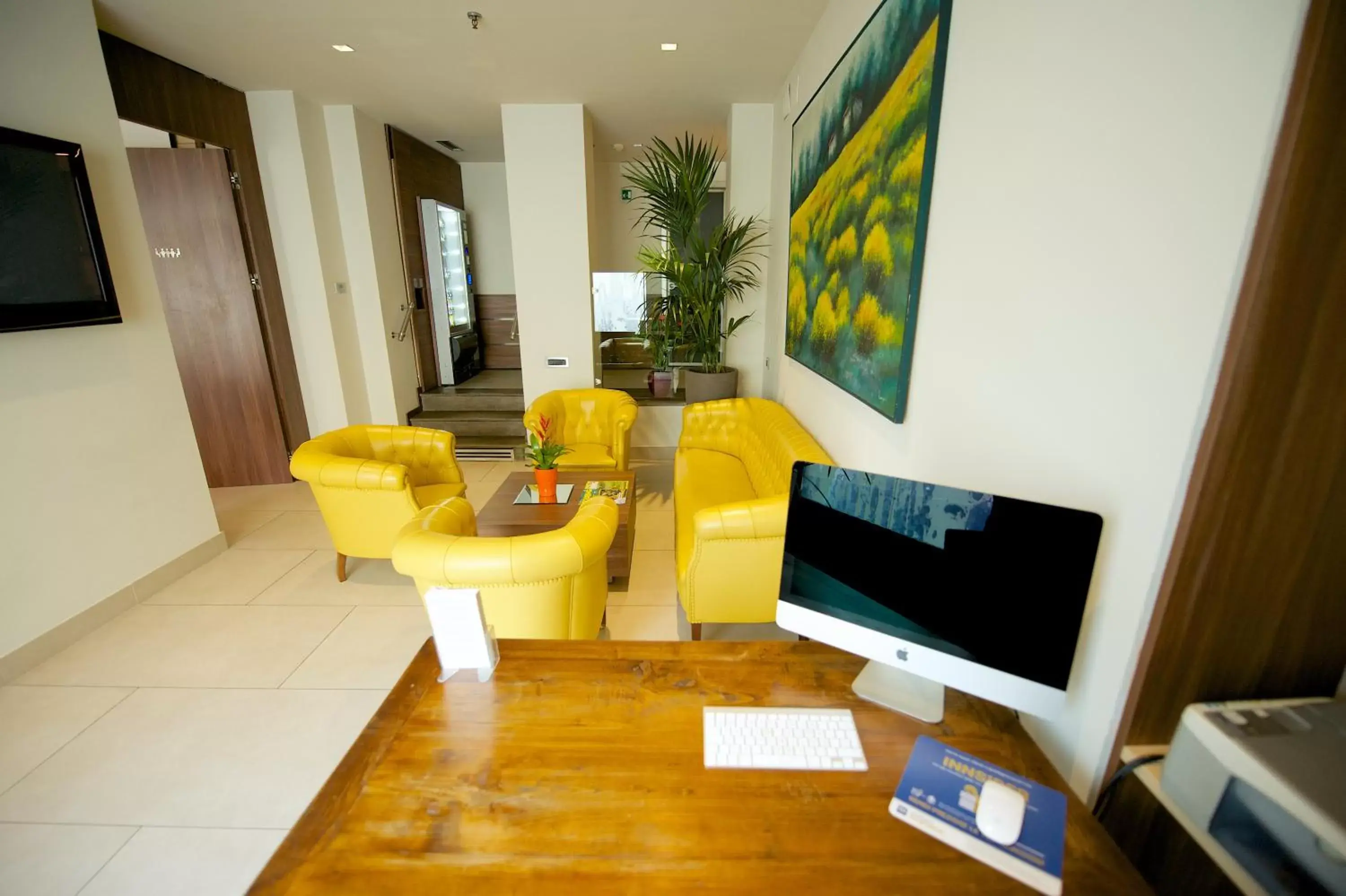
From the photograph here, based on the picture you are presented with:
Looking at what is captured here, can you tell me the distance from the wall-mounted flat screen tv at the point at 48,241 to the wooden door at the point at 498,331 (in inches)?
176

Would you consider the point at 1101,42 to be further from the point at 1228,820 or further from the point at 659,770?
the point at 659,770

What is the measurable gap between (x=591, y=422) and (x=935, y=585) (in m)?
3.74

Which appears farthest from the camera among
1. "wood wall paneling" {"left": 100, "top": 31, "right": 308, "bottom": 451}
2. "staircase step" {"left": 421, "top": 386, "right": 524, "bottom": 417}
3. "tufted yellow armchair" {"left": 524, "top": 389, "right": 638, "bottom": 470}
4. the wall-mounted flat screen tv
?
"staircase step" {"left": 421, "top": 386, "right": 524, "bottom": 417}

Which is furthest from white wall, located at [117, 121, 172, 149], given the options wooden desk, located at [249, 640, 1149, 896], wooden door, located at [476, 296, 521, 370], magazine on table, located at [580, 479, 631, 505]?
wooden desk, located at [249, 640, 1149, 896]

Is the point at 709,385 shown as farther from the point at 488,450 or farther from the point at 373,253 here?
the point at 373,253

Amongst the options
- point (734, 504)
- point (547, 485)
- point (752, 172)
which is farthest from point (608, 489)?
point (752, 172)

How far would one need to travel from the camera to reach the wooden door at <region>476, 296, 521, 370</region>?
279 inches

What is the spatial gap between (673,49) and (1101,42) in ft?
10.6

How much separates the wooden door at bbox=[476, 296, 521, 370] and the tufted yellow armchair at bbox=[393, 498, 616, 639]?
5.71 meters

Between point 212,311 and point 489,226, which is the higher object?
point 489,226

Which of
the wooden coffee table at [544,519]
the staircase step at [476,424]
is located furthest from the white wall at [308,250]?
the wooden coffee table at [544,519]

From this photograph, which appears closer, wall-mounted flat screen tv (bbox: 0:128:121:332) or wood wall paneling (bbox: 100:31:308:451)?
wall-mounted flat screen tv (bbox: 0:128:121:332)

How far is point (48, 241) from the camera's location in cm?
247

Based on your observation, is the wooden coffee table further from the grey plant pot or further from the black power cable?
the black power cable
